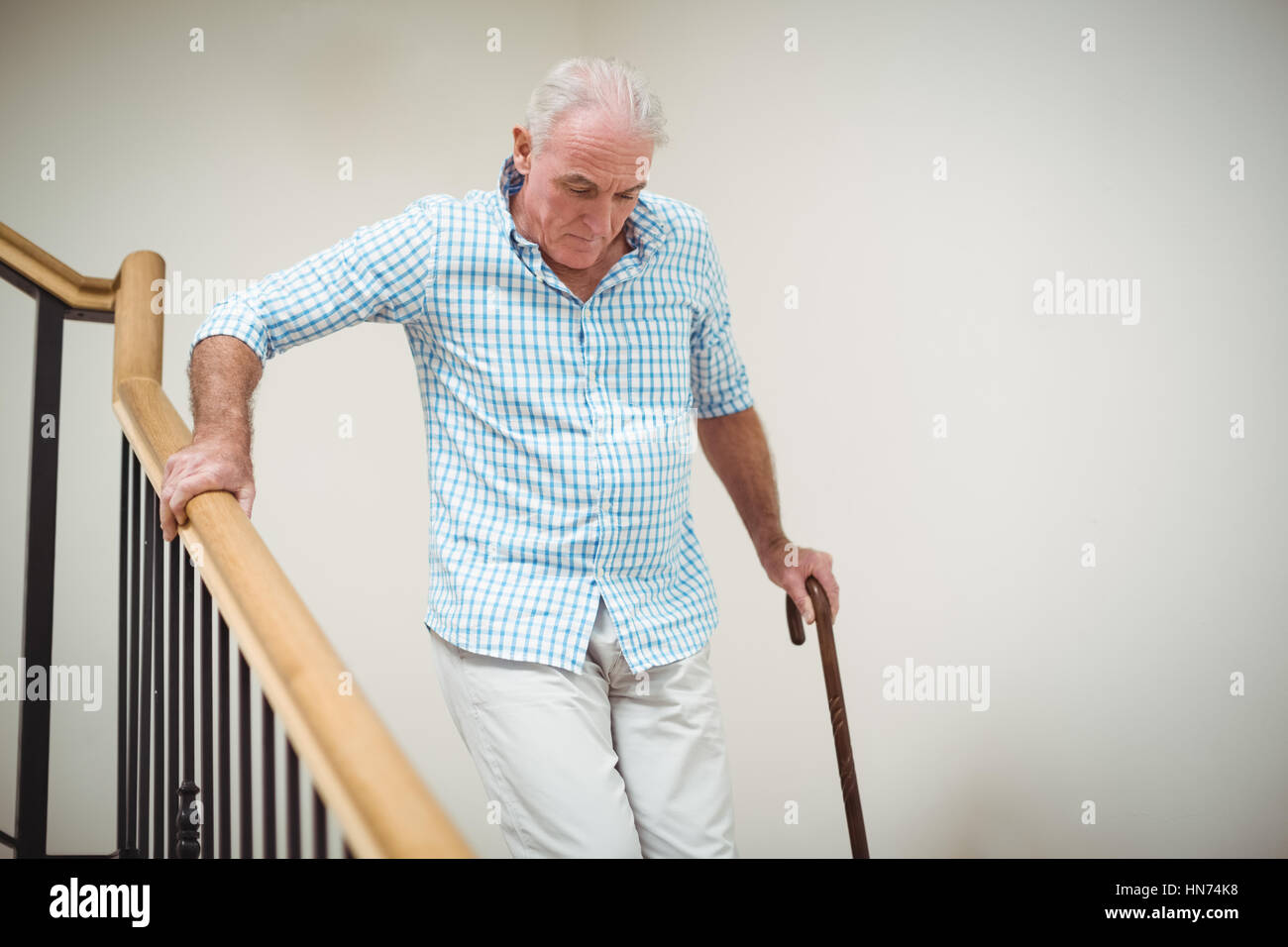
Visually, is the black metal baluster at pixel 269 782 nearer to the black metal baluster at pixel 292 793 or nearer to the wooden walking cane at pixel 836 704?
the black metal baluster at pixel 292 793

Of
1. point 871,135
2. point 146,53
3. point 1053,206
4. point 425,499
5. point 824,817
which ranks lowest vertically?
point 824,817

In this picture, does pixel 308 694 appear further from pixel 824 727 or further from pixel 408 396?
pixel 408 396

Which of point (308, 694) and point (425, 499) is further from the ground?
point (425, 499)

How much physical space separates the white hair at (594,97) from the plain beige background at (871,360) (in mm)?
944

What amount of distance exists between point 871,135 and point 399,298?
53.3 inches

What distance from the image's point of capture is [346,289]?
4.77ft

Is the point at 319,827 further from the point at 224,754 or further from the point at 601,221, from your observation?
the point at 601,221

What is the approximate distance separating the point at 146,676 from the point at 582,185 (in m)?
0.94

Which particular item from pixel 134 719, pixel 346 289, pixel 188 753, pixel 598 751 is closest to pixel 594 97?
pixel 346 289

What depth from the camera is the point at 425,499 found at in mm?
3293

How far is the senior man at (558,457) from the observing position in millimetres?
1429

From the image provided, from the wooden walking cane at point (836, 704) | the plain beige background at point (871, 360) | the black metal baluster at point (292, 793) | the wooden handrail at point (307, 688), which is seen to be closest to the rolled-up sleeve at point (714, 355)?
the wooden walking cane at point (836, 704)

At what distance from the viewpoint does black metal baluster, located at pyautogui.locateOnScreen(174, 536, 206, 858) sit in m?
1.17
